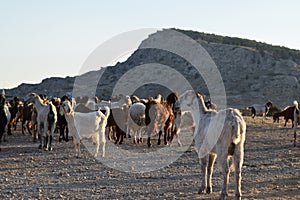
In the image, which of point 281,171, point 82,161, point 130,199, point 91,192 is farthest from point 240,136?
point 82,161

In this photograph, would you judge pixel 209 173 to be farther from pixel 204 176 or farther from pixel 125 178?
pixel 125 178

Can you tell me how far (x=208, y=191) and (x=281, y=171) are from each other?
12.2ft

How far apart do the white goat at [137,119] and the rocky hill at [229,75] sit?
36.6 metres

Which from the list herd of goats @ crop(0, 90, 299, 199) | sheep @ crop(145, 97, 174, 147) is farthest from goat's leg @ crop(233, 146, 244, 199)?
sheep @ crop(145, 97, 174, 147)

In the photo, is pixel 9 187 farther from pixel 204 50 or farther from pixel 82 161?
pixel 204 50

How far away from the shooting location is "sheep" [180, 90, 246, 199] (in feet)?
30.4

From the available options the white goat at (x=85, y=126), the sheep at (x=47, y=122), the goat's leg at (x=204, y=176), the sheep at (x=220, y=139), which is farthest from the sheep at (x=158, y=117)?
the goat's leg at (x=204, y=176)

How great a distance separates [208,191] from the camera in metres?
10.5

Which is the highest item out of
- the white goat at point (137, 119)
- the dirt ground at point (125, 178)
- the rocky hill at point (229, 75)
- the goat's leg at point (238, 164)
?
the rocky hill at point (229, 75)

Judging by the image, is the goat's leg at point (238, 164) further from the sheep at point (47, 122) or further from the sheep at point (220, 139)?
the sheep at point (47, 122)

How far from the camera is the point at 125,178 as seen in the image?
12375 millimetres

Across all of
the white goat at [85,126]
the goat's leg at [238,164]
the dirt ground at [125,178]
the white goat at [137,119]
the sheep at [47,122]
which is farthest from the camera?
the white goat at [137,119]

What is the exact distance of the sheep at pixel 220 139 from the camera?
365 inches

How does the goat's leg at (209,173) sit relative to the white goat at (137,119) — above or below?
below
